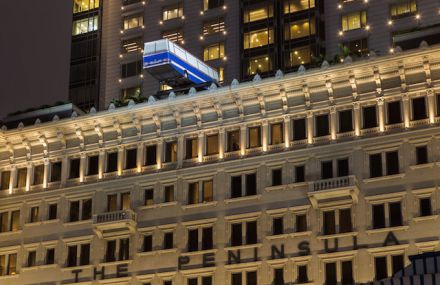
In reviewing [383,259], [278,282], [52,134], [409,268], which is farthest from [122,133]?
[409,268]

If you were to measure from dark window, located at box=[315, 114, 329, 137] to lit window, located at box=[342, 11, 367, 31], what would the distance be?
1912cm

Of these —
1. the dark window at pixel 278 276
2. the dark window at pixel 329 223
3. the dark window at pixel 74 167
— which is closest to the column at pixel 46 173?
the dark window at pixel 74 167

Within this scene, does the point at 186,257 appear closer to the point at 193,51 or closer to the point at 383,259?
the point at 383,259

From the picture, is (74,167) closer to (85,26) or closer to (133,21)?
(133,21)

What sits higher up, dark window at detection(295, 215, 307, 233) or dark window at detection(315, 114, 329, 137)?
dark window at detection(315, 114, 329, 137)

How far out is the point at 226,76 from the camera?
79.1 metres

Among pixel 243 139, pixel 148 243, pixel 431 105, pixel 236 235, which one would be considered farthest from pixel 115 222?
pixel 431 105

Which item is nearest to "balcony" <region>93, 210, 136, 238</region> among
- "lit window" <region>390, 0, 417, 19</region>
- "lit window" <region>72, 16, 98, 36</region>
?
"lit window" <region>390, 0, 417, 19</region>

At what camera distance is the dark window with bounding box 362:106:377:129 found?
57.2 m

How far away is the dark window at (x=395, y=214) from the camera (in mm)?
54562

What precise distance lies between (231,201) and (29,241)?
50.2 feet

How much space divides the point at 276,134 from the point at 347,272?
10211 mm

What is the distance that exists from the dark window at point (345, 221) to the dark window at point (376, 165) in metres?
2.62

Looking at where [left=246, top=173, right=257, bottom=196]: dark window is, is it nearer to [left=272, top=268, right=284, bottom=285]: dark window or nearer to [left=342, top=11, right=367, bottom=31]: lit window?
[left=272, top=268, right=284, bottom=285]: dark window
